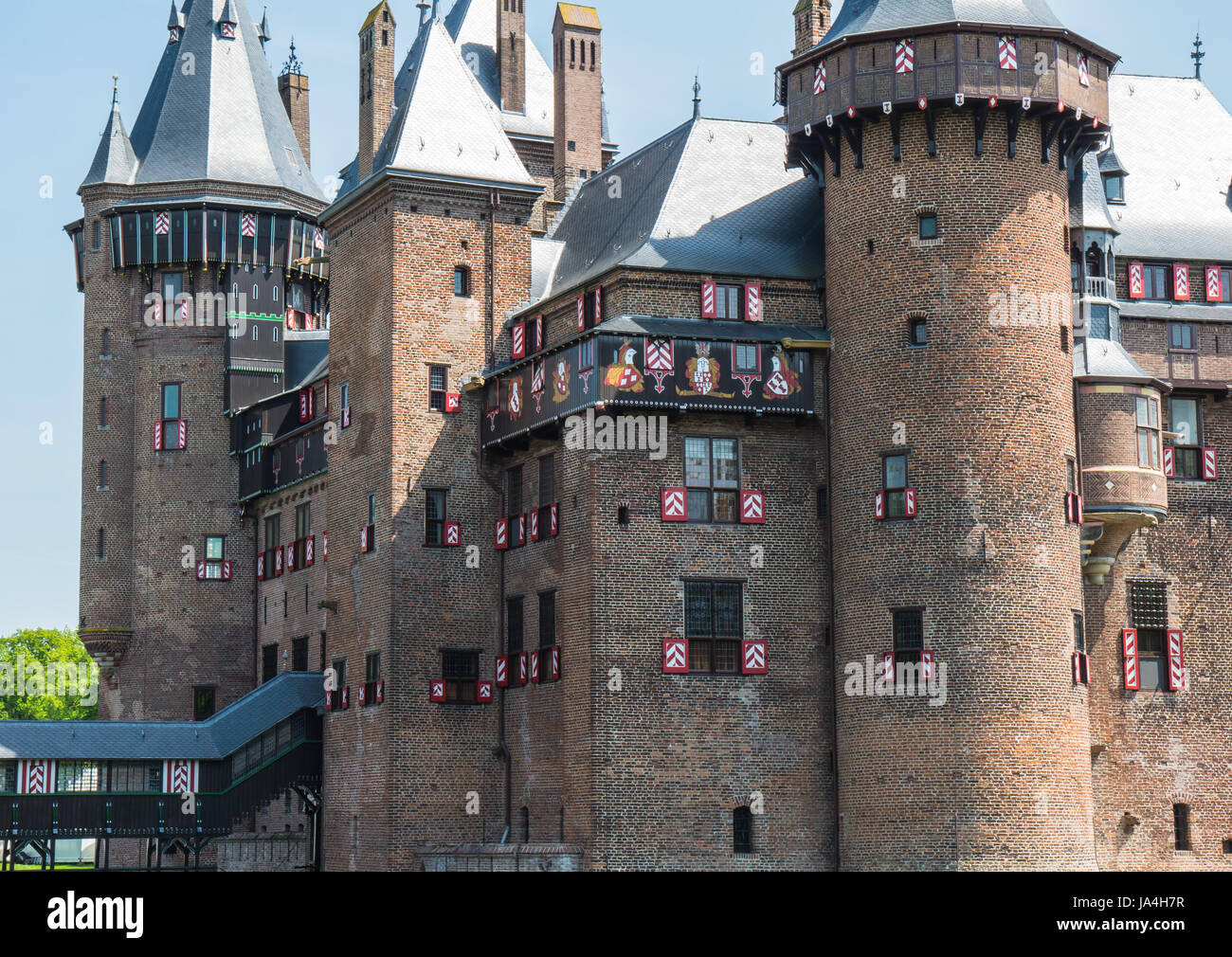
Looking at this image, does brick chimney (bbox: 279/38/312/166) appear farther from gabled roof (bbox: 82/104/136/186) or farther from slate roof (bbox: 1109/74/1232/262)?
slate roof (bbox: 1109/74/1232/262)

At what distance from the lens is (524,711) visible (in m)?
46.4

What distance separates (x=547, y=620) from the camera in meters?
45.7

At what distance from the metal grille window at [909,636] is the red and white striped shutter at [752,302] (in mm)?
7509

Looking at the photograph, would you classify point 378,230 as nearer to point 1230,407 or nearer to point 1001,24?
point 1001,24

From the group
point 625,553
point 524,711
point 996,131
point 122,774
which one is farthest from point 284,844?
point 996,131

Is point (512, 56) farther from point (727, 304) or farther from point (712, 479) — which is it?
point (712, 479)

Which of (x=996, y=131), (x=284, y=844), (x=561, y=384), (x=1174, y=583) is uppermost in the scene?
(x=996, y=131)

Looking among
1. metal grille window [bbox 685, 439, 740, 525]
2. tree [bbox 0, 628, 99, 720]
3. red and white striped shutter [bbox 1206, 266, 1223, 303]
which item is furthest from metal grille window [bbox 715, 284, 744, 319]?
tree [bbox 0, 628, 99, 720]

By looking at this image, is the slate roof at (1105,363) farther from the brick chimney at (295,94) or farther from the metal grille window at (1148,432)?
the brick chimney at (295,94)

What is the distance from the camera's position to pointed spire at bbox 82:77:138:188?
206 feet

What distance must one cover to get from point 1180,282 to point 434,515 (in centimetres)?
1859

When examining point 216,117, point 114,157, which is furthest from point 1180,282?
point 114,157

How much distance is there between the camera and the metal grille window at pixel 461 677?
47531mm

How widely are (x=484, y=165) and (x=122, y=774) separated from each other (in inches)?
669
